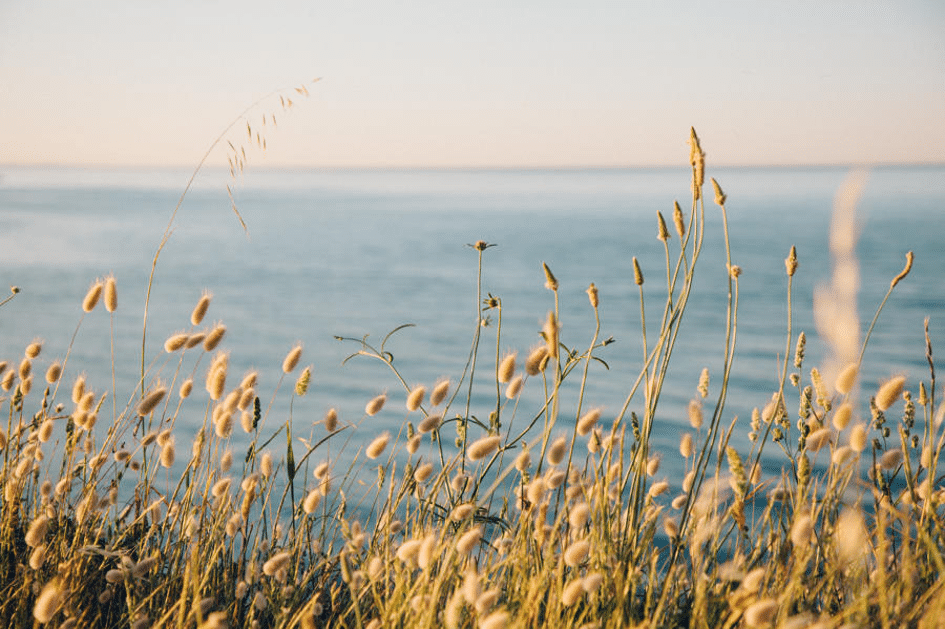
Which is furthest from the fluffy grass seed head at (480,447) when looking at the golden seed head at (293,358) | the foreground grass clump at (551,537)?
the golden seed head at (293,358)

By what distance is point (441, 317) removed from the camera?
10836mm

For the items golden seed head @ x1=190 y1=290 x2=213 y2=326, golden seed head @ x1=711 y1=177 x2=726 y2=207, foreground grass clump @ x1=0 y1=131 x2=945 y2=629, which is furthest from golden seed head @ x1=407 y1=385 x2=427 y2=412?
golden seed head @ x1=711 y1=177 x2=726 y2=207

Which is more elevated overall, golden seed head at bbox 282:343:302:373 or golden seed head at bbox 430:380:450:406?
golden seed head at bbox 282:343:302:373

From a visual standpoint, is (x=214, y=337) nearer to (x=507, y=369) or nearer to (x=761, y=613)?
(x=507, y=369)

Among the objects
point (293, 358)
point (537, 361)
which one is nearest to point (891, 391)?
point (537, 361)

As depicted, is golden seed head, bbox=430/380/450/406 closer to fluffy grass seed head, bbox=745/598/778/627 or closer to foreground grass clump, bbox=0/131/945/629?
foreground grass clump, bbox=0/131/945/629

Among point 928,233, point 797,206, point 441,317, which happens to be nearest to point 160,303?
point 441,317

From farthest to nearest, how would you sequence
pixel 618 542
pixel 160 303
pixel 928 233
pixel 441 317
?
1. pixel 928 233
2. pixel 160 303
3. pixel 441 317
4. pixel 618 542

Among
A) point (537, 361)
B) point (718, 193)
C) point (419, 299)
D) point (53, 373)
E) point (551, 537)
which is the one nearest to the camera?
point (551, 537)

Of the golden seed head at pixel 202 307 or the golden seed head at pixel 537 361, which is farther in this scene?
the golden seed head at pixel 202 307

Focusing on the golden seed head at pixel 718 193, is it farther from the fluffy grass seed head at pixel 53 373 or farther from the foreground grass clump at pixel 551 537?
the fluffy grass seed head at pixel 53 373

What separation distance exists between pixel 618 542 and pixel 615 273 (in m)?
14.5

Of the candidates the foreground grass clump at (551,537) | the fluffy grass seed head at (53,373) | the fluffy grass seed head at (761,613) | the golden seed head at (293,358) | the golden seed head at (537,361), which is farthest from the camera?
the fluffy grass seed head at (53,373)

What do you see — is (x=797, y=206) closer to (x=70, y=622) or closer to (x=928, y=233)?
(x=928, y=233)
